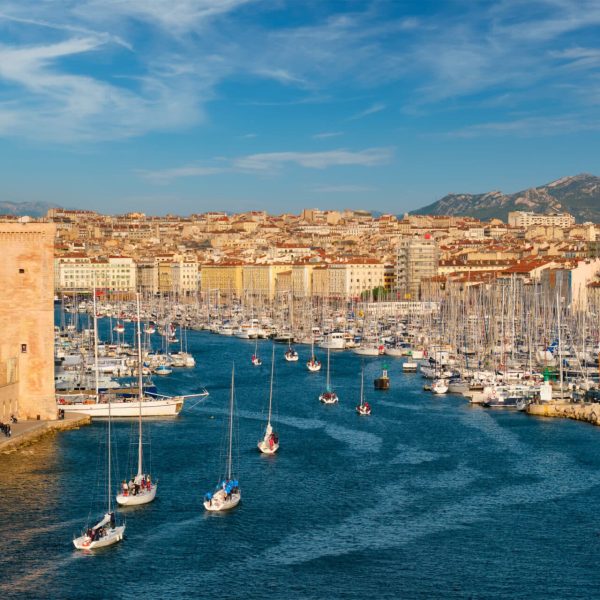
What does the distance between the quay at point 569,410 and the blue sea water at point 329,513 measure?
0.60m

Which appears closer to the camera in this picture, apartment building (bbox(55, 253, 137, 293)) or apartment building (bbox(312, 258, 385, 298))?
apartment building (bbox(312, 258, 385, 298))

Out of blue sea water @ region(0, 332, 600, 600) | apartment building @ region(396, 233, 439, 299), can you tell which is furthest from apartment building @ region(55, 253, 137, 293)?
blue sea water @ region(0, 332, 600, 600)

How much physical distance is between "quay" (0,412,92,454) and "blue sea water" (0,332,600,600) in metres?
0.34

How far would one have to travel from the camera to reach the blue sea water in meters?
14.7

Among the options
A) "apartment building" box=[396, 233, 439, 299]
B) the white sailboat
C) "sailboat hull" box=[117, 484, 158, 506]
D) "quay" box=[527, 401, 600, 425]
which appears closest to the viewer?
"sailboat hull" box=[117, 484, 158, 506]

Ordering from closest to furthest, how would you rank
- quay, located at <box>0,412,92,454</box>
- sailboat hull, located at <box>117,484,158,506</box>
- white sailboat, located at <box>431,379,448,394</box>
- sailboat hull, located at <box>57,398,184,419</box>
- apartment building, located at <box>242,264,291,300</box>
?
sailboat hull, located at <box>117,484,158,506</box>, quay, located at <box>0,412,92,454</box>, sailboat hull, located at <box>57,398,184,419</box>, white sailboat, located at <box>431,379,448,394</box>, apartment building, located at <box>242,264,291,300</box>

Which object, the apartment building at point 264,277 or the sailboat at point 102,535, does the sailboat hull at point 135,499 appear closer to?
the sailboat at point 102,535

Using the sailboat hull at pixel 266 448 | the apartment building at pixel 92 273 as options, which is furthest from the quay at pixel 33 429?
the apartment building at pixel 92 273

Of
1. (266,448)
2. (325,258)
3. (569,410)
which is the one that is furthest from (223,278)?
(266,448)

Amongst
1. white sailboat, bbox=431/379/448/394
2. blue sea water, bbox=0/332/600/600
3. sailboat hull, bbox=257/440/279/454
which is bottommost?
blue sea water, bbox=0/332/600/600

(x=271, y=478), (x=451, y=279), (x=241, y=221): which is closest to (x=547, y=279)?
(x=451, y=279)

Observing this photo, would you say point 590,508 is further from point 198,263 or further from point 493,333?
point 198,263

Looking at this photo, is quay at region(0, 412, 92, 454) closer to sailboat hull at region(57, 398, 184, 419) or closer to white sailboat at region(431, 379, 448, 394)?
sailboat hull at region(57, 398, 184, 419)

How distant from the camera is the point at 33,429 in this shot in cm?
2317
